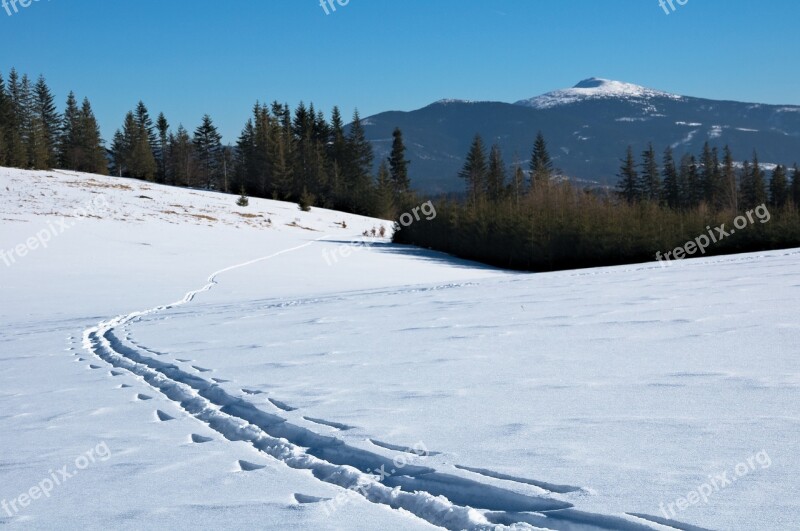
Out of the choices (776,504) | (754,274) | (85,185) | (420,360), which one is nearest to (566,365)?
(420,360)

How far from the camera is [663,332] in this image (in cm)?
781

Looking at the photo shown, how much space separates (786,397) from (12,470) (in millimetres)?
5060

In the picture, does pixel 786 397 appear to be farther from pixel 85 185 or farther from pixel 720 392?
pixel 85 185

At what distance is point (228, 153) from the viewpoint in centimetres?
9025

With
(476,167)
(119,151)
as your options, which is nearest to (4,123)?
(119,151)

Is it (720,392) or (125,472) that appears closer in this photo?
(125,472)

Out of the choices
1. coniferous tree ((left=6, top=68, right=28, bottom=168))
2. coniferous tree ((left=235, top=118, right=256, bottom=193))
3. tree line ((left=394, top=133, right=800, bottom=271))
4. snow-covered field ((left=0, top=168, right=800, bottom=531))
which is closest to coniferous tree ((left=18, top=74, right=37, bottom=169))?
coniferous tree ((left=6, top=68, right=28, bottom=168))

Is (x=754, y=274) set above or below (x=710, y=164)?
below

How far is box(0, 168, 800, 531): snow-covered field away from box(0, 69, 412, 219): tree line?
154ft

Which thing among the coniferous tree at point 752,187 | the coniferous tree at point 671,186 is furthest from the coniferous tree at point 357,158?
the coniferous tree at point 752,187

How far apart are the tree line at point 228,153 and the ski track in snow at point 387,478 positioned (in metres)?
51.2

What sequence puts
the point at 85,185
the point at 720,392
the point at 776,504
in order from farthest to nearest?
the point at 85,185, the point at 720,392, the point at 776,504

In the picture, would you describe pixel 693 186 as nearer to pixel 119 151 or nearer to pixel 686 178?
pixel 686 178

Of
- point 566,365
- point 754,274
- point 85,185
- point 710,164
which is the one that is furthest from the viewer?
point 710,164
